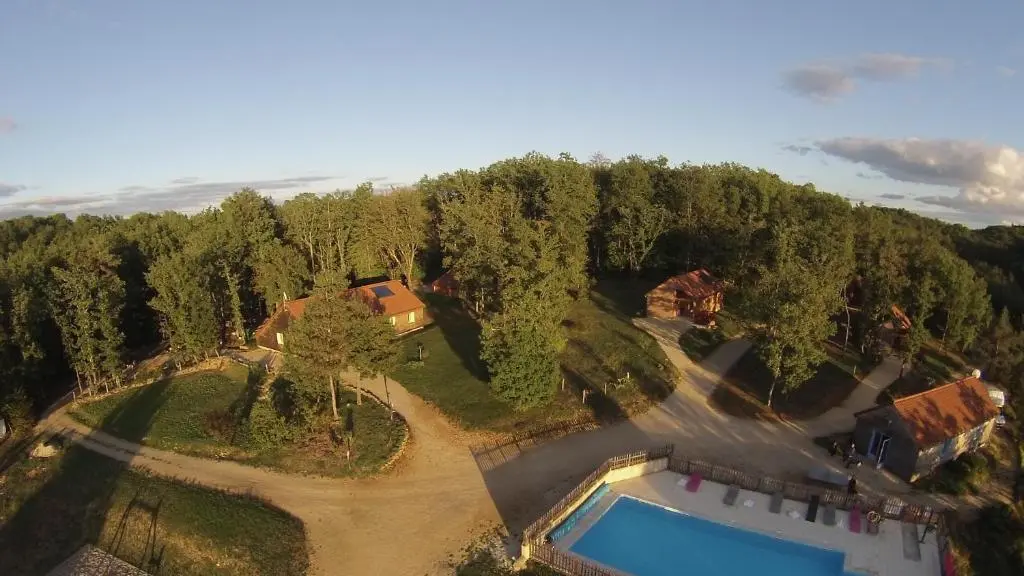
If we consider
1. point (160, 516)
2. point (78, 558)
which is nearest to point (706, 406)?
point (160, 516)

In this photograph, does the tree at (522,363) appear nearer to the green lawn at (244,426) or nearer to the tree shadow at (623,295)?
the green lawn at (244,426)

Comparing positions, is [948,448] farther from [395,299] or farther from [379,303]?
[395,299]

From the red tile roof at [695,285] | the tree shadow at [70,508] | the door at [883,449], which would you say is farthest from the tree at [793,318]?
the tree shadow at [70,508]

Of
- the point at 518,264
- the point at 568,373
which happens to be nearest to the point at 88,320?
the point at 518,264

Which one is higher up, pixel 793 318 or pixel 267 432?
pixel 793 318

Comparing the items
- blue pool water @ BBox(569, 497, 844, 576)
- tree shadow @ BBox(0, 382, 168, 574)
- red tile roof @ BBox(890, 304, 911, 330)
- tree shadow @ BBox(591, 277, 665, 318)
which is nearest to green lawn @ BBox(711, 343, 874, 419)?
red tile roof @ BBox(890, 304, 911, 330)

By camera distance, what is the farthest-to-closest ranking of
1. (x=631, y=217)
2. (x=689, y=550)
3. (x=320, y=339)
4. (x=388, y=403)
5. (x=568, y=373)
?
(x=631, y=217)
(x=568, y=373)
(x=388, y=403)
(x=320, y=339)
(x=689, y=550)

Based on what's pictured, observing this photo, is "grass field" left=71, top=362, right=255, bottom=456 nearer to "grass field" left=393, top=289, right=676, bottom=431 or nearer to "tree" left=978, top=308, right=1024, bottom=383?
"grass field" left=393, top=289, right=676, bottom=431
